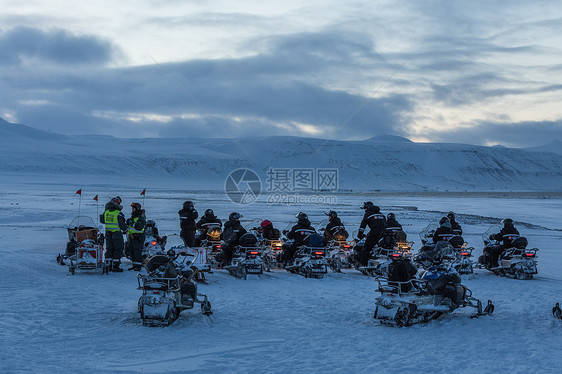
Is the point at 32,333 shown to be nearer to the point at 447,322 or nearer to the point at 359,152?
the point at 447,322


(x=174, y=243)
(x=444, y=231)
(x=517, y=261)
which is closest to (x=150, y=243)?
(x=174, y=243)

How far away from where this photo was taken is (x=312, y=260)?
1264cm

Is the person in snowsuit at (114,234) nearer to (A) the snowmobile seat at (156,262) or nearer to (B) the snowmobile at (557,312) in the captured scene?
(A) the snowmobile seat at (156,262)

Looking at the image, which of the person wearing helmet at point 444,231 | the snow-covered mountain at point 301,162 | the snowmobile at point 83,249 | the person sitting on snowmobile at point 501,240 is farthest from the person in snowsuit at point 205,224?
the snow-covered mountain at point 301,162

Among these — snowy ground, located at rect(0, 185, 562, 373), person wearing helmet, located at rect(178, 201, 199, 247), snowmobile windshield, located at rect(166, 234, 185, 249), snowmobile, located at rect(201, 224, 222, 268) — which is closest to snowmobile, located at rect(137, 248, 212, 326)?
snowy ground, located at rect(0, 185, 562, 373)

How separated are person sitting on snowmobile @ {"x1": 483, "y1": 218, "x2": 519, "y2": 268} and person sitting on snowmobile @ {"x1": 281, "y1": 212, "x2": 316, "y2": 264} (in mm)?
4400

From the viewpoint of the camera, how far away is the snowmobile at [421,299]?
818cm

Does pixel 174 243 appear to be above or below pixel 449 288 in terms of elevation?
above

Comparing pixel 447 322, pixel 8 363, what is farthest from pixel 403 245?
pixel 8 363

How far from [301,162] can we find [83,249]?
152 m

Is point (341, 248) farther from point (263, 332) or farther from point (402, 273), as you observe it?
point (263, 332)

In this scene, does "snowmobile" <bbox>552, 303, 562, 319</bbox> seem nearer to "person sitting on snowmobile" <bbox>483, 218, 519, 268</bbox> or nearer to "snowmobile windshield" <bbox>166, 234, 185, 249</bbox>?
"person sitting on snowmobile" <bbox>483, 218, 519, 268</bbox>

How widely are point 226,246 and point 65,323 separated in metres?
5.38

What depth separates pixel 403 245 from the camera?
13.6 m
